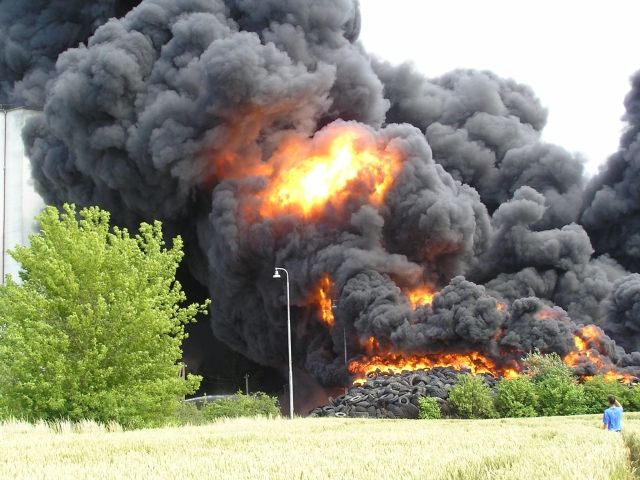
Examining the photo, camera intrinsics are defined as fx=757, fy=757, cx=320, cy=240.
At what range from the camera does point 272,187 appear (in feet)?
168

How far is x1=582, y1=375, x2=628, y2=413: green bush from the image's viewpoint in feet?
112

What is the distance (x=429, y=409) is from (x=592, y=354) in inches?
605

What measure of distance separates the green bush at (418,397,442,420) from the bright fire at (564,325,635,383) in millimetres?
13188

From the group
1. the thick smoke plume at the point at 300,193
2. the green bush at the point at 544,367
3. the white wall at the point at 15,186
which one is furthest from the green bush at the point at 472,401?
the white wall at the point at 15,186

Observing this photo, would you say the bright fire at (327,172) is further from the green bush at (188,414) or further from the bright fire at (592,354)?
the green bush at (188,414)

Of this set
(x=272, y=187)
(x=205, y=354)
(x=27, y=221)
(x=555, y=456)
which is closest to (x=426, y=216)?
(x=272, y=187)

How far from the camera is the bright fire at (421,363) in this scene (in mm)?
45250

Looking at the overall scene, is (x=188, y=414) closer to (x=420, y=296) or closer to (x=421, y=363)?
(x=421, y=363)

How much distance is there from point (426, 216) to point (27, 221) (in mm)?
31203

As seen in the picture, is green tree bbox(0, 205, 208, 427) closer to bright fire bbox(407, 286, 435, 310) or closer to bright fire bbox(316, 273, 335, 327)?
bright fire bbox(316, 273, 335, 327)

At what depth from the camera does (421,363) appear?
45812 millimetres

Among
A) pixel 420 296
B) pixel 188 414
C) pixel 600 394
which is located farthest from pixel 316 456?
pixel 420 296

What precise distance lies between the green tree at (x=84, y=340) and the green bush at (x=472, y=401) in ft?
45.7

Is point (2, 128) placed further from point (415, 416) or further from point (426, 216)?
point (415, 416)
